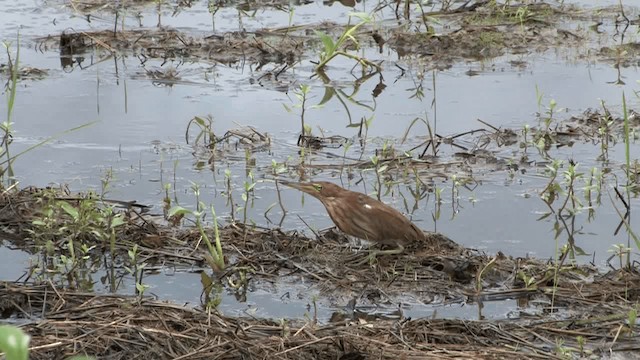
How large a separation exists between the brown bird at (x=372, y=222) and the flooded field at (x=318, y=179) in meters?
0.02

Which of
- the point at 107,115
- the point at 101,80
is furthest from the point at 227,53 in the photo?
the point at 107,115

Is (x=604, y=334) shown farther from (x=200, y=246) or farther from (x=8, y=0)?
(x=8, y=0)

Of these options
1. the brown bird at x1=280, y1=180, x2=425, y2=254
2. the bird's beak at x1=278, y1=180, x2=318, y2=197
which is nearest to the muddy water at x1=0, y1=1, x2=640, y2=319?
the bird's beak at x1=278, y1=180, x2=318, y2=197

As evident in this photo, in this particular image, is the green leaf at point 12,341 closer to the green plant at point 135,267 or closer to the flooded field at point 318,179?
the flooded field at point 318,179

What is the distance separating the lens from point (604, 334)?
17.4 ft

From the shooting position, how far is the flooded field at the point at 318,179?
209 inches

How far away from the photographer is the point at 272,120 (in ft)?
29.0

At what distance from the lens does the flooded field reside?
5.31 m

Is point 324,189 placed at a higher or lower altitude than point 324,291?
higher

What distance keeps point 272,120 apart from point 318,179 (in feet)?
4.16

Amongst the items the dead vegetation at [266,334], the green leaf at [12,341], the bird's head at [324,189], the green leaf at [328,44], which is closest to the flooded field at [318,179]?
the dead vegetation at [266,334]

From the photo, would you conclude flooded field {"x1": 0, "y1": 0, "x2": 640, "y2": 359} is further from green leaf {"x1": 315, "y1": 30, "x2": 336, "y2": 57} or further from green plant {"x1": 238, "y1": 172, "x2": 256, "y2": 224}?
green leaf {"x1": 315, "y1": 30, "x2": 336, "y2": 57}

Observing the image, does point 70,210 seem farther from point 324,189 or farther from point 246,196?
point 324,189

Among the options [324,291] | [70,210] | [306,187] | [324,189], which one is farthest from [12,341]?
[306,187]
